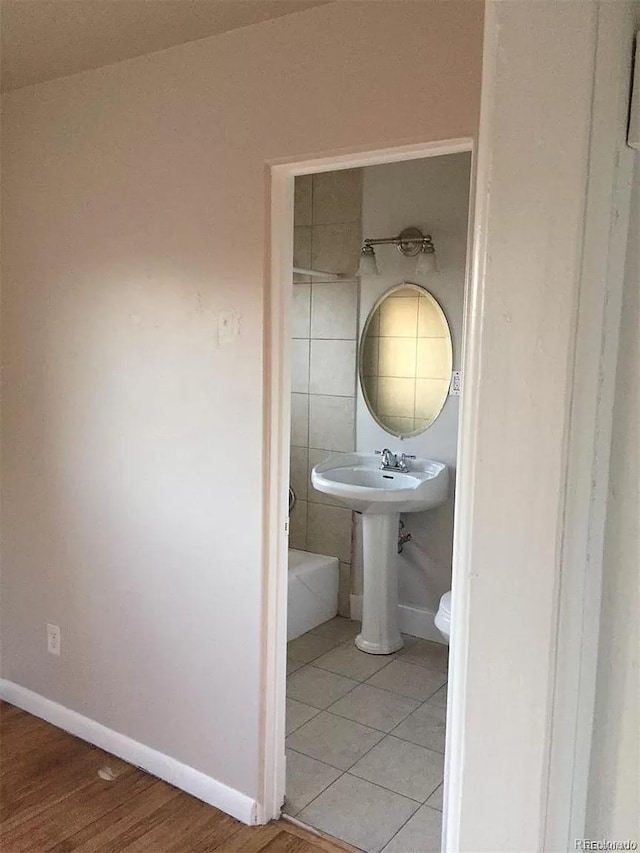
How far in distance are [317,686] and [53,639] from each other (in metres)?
1.12

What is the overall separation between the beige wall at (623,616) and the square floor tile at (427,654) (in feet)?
8.95

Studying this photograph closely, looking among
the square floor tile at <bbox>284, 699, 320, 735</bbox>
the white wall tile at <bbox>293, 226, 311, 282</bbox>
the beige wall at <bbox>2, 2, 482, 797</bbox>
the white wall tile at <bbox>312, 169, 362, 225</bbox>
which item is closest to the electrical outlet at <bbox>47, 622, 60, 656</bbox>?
the beige wall at <bbox>2, 2, 482, 797</bbox>

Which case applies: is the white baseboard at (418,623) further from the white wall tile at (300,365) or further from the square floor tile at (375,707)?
the white wall tile at (300,365)

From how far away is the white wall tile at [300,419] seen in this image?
153 inches

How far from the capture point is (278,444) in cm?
215

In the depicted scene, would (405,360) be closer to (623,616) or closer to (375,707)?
(375,707)

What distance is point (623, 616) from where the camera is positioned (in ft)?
2.11

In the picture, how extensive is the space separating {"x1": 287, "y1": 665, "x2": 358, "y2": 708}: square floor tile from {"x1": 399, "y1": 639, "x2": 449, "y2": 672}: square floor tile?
0.36m

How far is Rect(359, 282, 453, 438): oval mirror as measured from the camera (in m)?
3.43

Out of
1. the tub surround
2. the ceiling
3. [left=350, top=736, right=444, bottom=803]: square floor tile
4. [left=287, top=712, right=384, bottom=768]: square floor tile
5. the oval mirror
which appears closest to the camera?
the ceiling

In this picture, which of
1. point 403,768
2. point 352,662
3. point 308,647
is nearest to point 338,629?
point 308,647

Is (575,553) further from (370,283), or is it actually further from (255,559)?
(370,283)

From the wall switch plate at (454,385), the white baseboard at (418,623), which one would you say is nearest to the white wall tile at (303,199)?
the wall switch plate at (454,385)

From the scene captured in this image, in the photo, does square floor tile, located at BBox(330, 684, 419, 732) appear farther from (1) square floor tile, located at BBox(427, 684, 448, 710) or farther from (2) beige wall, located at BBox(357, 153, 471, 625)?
(2) beige wall, located at BBox(357, 153, 471, 625)
